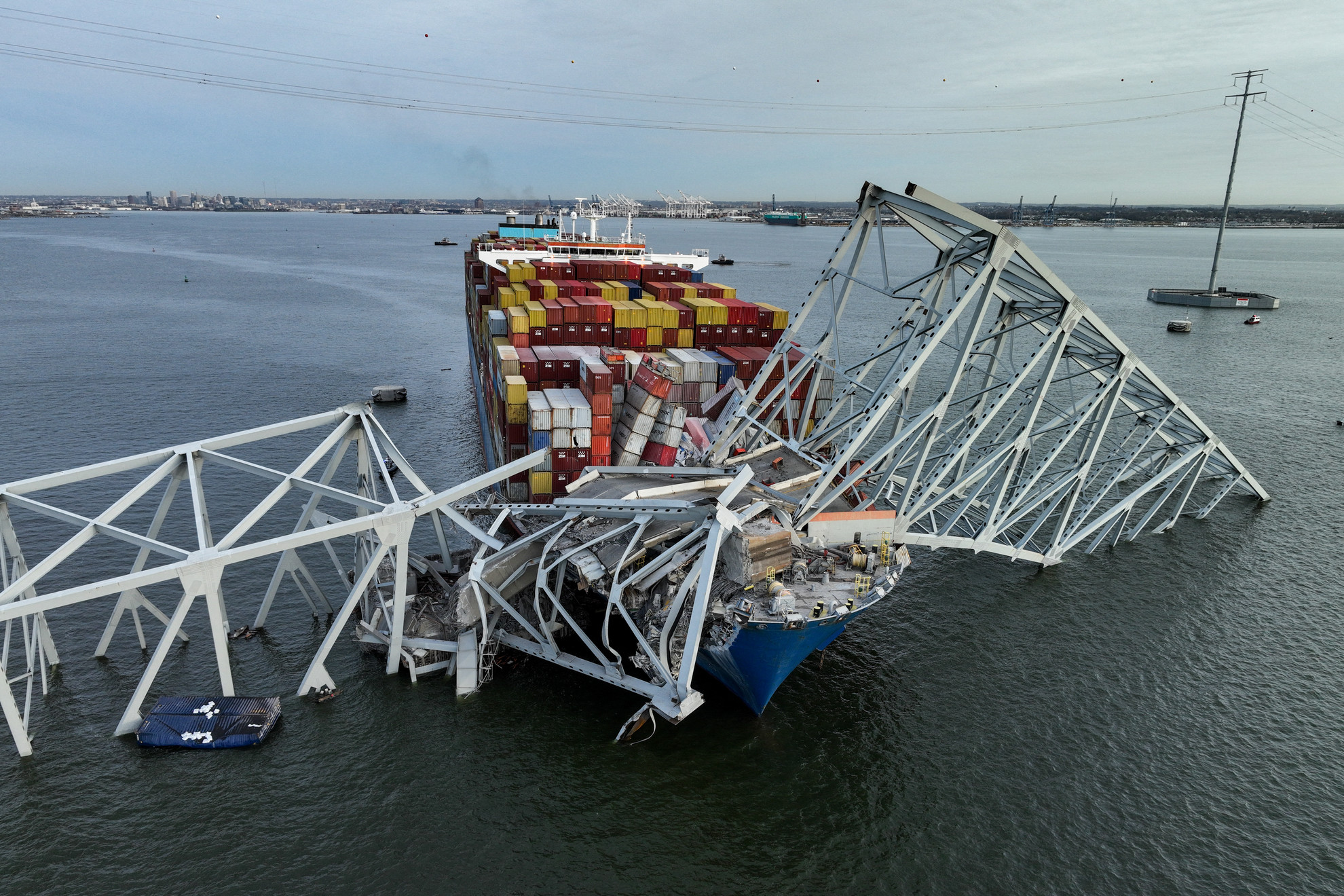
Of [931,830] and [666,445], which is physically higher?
[666,445]

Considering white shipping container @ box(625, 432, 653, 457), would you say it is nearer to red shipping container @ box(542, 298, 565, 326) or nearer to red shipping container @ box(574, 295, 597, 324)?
red shipping container @ box(574, 295, 597, 324)

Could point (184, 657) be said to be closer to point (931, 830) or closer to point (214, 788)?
point (214, 788)

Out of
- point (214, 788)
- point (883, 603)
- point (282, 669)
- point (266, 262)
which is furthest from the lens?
point (266, 262)

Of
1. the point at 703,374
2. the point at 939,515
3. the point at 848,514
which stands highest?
the point at 703,374

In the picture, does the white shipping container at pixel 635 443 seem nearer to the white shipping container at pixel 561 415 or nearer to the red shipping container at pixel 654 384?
the red shipping container at pixel 654 384

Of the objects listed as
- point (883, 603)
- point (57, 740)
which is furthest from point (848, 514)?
point (57, 740)

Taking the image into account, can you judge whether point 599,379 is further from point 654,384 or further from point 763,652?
point 763,652
